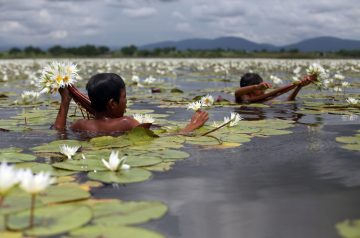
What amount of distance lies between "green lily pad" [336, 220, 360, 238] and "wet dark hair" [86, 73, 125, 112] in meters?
3.25

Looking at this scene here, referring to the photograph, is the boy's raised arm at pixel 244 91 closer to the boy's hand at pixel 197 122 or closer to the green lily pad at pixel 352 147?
the boy's hand at pixel 197 122

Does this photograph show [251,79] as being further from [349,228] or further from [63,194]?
[349,228]

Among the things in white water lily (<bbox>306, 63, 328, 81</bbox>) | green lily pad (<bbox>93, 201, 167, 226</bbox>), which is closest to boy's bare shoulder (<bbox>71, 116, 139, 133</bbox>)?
green lily pad (<bbox>93, 201, 167, 226</bbox>)

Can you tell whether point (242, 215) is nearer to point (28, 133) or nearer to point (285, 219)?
point (285, 219)

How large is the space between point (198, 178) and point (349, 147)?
1933 mm

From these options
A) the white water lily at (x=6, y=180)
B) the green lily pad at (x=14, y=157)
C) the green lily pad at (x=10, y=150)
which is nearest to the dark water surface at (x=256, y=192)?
the white water lily at (x=6, y=180)

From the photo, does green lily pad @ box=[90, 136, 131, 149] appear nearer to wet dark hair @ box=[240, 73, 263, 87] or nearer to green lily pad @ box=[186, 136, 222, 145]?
green lily pad @ box=[186, 136, 222, 145]

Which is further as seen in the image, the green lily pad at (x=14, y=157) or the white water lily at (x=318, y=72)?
the white water lily at (x=318, y=72)

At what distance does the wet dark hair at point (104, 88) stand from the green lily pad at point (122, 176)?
1.74m

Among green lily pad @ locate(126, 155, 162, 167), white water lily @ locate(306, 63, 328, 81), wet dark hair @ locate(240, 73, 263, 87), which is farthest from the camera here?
wet dark hair @ locate(240, 73, 263, 87)

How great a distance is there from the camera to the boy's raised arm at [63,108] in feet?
18.7

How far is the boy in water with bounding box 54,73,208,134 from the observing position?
543 centimetres

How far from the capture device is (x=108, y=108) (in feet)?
18.3

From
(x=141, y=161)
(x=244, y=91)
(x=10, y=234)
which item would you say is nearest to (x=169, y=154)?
(x=141, y=161)
